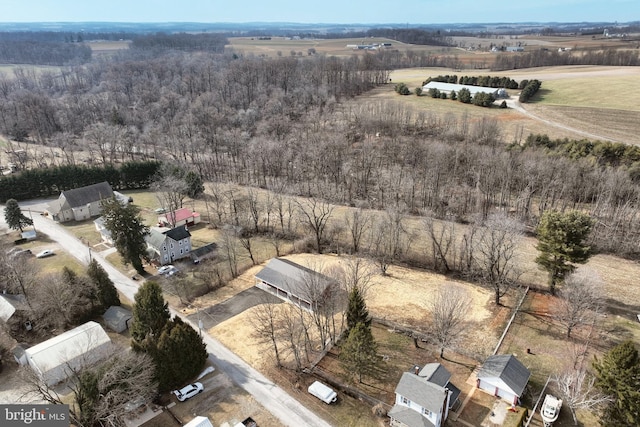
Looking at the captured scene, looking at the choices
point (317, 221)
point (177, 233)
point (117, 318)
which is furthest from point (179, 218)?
point (117, 318)

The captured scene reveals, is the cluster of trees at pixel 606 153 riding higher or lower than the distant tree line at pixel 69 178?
higher

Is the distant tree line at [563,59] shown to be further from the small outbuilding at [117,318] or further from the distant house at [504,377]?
the small outbuilding at [117,318]

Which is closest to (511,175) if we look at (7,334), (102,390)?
(102,390)

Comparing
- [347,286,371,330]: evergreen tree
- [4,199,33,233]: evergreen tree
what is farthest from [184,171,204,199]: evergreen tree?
[347,286,371,330]: evergreen tree

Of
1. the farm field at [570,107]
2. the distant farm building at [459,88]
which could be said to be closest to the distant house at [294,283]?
the farm field at [570,107]

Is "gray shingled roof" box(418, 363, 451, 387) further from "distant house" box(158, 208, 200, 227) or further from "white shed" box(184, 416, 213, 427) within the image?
"distant house" box(158, 208, 200, 227)

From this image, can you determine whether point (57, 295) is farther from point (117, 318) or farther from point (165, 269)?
point (165, 269)
